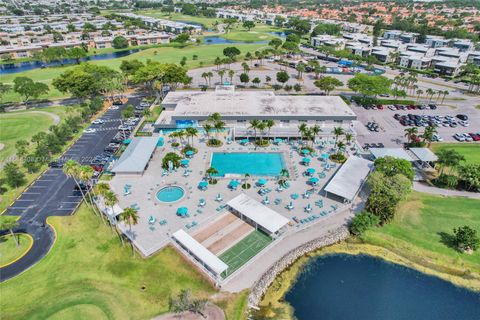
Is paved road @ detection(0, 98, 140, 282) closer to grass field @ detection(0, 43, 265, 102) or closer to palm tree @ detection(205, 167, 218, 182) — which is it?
palm tree @ detection(205, 167, 218, 182)

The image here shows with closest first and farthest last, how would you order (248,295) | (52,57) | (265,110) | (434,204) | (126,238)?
1. (248,295)
2. (126,238)
3. (434,204)
4. (265,110)
5. (52,57)

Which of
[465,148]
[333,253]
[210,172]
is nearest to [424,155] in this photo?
[465,148]

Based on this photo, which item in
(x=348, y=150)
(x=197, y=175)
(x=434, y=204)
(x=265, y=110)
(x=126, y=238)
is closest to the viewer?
(x=126, y=238)

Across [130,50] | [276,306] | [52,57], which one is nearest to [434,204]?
[276,306]

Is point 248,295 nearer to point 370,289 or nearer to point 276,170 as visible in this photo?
point 370,289

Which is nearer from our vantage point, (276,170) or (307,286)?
(307,286)

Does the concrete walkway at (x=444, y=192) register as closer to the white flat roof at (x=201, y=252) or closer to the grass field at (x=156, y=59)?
the white flat roof at (x=201, y=252)

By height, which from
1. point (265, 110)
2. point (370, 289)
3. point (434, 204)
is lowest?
point (370, 289)
